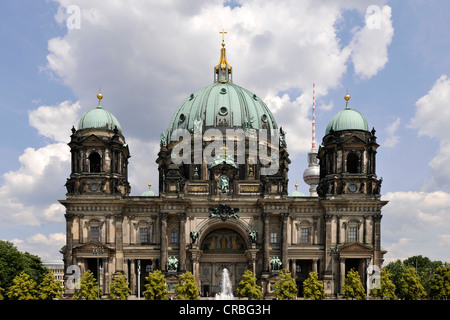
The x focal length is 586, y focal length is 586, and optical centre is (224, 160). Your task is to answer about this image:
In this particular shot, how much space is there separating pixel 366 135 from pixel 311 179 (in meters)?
108

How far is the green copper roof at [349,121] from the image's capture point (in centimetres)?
8800

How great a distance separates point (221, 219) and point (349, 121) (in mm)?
24232

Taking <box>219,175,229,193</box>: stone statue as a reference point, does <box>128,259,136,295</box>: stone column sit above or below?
below

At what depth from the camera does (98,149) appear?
3396 inches

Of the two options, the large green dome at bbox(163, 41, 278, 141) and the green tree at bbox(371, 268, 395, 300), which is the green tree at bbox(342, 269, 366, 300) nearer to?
the green tree at bbox(371, 268, 395, 300)

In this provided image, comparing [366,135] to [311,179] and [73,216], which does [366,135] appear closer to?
[73,216]

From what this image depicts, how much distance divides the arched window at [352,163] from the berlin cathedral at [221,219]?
6.5 inches

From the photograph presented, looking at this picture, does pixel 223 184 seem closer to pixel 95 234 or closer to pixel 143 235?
pixel 143 235

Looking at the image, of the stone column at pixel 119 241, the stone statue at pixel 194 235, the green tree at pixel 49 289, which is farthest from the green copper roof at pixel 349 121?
the green tree at pixel 49 289

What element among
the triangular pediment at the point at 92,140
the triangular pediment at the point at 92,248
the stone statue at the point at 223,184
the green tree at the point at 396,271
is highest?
the triangular pediment at the point at 92,140

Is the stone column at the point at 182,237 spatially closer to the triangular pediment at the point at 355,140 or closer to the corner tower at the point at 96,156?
the corner tower at the point at 96,156

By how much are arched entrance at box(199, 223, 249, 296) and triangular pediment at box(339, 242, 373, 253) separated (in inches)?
570

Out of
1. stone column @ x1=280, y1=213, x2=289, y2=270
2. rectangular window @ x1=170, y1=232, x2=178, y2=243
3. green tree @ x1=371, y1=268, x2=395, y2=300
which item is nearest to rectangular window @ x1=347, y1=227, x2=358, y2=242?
stone column @ x1=280, y1=213, x2=289, y2=270

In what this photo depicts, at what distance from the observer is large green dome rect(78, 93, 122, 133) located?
8744cm
